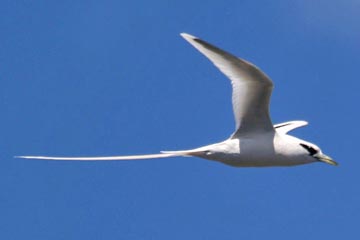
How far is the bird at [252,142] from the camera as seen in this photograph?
20344 mm

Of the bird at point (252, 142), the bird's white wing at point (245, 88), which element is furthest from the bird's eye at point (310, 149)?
the bird's white wing at point (245, 88)

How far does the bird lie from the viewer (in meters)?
20.3

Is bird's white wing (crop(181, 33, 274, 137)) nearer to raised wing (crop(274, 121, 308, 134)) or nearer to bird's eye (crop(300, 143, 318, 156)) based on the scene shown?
bird's eye (crop(300, 143, 318, 156))

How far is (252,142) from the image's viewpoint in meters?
21.2

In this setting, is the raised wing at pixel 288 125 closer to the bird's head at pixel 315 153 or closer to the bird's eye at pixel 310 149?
the bird's head at pixel 315 153

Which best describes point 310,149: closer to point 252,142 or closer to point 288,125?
point 252,142

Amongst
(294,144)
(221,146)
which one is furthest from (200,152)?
(294,144)

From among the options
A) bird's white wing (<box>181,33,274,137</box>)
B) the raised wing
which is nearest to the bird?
bird's white wing (<box>181,33,274,137</box>)

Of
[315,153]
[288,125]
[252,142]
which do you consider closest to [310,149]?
[315,153]

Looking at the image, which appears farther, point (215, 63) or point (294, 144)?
point (294, 144)

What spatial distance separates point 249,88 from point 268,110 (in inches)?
31.7

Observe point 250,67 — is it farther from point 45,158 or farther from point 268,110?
point 45,158

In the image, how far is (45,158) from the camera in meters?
20.4

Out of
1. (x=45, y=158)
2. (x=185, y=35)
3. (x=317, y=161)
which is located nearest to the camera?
(x=185, y=35)
